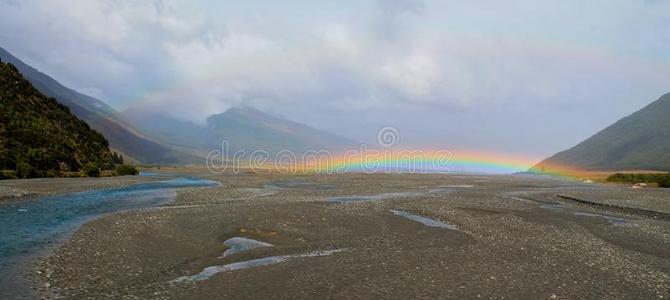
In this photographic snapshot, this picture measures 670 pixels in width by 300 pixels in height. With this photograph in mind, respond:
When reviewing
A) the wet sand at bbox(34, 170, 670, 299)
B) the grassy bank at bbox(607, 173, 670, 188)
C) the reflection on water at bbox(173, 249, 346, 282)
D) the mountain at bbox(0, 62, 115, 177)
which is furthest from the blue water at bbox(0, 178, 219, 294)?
the grassy bank at bbox(607, 173, 670, 188)

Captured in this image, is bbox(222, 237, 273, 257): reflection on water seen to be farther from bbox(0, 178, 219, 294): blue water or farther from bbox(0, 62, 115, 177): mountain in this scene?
bbox(0, 62, 115, 177): mountain

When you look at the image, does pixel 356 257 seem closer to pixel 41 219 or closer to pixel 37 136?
pixel 41 219

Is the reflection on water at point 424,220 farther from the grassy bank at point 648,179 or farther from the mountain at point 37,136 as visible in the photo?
the grassy bank at point 648,179

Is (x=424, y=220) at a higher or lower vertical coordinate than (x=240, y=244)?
higher

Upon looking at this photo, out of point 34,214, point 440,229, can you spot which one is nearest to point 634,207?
point 440,229

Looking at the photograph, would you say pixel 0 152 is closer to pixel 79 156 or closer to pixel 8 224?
pixel 79 156

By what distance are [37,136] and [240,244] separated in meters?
87.1

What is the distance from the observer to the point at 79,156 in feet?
346

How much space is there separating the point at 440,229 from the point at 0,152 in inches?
3118

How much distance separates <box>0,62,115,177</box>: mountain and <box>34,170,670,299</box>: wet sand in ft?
200

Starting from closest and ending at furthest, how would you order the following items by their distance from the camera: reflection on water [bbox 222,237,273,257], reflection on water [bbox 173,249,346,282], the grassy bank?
reflection on water [bbox 173,249,346,282]
reflection on water [bbox 222,237,273,257]
the grassy bank

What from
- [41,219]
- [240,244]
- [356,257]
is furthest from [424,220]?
[41,219]

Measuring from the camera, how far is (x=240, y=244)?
975 inches

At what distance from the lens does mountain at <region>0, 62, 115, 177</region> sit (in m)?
82.6
